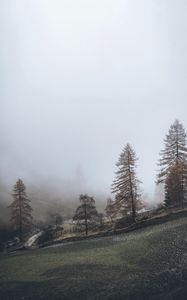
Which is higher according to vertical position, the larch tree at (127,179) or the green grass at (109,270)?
the larch tree at (127,179)

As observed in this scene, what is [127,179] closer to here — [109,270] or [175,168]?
[175,168]

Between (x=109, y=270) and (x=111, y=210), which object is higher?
(x=111, y=210)

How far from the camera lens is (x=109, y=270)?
27.6 meters

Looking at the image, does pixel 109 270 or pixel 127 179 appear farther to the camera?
pixel 127 179

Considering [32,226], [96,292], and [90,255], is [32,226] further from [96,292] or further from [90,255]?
[96,292]

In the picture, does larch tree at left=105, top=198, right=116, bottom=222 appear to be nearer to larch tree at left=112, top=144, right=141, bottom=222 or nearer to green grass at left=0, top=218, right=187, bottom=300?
larch tree at left=112, top=144, right=141, bottom=222

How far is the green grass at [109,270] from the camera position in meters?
22.8

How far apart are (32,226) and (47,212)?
11.9 metres

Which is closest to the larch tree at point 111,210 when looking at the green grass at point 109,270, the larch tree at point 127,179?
the larch tree at point 127,179

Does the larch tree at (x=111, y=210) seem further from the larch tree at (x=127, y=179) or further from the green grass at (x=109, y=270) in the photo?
the green grass at (x=109, y=270)

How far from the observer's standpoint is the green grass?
2280 centimetres

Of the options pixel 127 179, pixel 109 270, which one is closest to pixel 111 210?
pixel 127 179

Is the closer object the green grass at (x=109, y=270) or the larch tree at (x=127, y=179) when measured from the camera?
the green grass at (x=109, y=270)

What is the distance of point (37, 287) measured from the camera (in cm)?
2520
